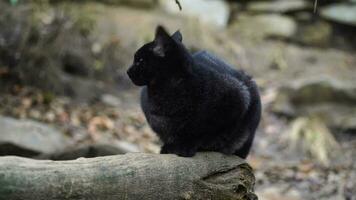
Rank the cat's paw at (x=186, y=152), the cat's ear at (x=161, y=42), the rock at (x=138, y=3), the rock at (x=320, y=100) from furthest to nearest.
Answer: the rock at (x=138, y=3)
the rock at (x=320, y=100)
the cat's paw at (x=186, y=152)
the cat's ear at (x=161, y=42)

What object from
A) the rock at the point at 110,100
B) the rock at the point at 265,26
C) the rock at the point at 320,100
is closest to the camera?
the rock at the point at 110,100

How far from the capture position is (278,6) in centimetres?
1062

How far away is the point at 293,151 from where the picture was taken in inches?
293

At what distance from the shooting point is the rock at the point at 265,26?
34.1ft

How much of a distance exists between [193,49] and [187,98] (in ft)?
17.9

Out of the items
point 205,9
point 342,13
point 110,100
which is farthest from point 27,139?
point 342,13

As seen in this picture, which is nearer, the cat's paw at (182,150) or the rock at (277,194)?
the cat's paw at (182,150)

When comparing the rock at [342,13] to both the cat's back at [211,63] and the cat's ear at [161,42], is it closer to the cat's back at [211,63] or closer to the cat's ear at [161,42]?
the cat's back at [211,63]

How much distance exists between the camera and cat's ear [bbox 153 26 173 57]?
3.39 m

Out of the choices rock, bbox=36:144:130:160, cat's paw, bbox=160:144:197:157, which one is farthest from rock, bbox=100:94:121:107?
cat's paw, bbox=160:144:197:157

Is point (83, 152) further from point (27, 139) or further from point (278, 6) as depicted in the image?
point (278, 6)

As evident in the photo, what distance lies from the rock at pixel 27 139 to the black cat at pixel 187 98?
204cm

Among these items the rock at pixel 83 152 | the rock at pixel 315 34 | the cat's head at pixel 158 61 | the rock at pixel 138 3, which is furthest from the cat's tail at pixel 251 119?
the rock at pixel 315 34

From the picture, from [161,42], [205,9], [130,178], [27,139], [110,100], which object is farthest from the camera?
[205,9]
